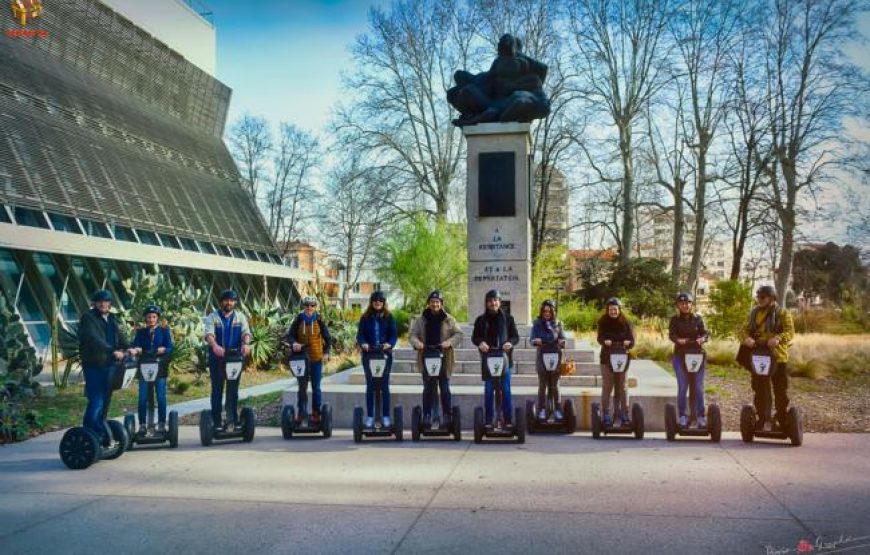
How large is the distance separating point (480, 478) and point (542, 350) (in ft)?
8.39

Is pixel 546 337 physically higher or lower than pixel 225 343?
higher

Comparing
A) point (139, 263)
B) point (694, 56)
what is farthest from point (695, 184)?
point (139, 263)

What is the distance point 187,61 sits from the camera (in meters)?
43.1

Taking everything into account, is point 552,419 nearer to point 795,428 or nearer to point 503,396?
point 503,396

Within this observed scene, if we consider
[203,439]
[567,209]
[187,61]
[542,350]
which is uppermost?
[187,61]

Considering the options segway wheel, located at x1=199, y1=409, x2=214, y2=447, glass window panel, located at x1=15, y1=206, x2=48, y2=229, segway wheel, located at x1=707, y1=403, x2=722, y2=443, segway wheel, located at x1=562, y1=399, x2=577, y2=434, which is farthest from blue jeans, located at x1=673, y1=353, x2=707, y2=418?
glass window panel, located at x1=15, y1=206, x2=48, y2=229

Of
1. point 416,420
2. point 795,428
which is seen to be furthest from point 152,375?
point 795,428

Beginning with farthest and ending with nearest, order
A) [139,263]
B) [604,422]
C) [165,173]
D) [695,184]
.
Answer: [165,173], [695,184], [139,263], [604,422]

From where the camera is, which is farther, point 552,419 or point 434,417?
point 552,419

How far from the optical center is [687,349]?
872 cm

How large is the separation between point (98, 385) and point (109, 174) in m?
24.2

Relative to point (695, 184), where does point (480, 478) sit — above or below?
below

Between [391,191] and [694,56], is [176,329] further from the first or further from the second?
[694,56]

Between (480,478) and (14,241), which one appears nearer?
(480,478)
